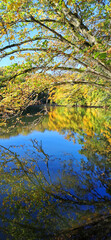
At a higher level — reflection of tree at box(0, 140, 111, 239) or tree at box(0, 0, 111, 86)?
tree at box(0, 0, 111, 86)

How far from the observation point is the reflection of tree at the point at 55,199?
12.1ft

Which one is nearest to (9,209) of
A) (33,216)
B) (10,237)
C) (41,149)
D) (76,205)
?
(33,216)

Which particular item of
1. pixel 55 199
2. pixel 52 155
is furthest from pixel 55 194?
pixel 52 155

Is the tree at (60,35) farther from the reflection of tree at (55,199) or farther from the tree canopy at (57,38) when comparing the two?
the reflection of tree at (55,199)

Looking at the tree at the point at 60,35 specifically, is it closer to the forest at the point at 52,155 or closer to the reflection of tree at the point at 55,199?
the forest at the point at 52,155

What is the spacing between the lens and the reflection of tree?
146 inches

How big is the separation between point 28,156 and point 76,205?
455 cm

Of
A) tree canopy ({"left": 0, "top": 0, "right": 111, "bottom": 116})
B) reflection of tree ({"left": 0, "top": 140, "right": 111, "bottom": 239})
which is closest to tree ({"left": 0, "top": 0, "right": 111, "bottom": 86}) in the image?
tree canopy ({"left": 0, "top": 0, "right": 111, "bottom": 116})

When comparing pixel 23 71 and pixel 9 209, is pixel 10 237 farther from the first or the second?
pixel 23 71

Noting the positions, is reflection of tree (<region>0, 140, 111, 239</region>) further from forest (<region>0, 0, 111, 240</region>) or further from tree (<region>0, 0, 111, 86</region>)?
tree (<region>0, 0, 111, 86</region>)

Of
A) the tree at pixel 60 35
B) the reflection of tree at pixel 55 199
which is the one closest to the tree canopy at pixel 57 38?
the tree at pixel 60 35

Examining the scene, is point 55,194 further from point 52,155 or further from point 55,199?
point 52,155

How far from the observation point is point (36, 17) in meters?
6.77

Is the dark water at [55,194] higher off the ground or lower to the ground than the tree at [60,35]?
lower
